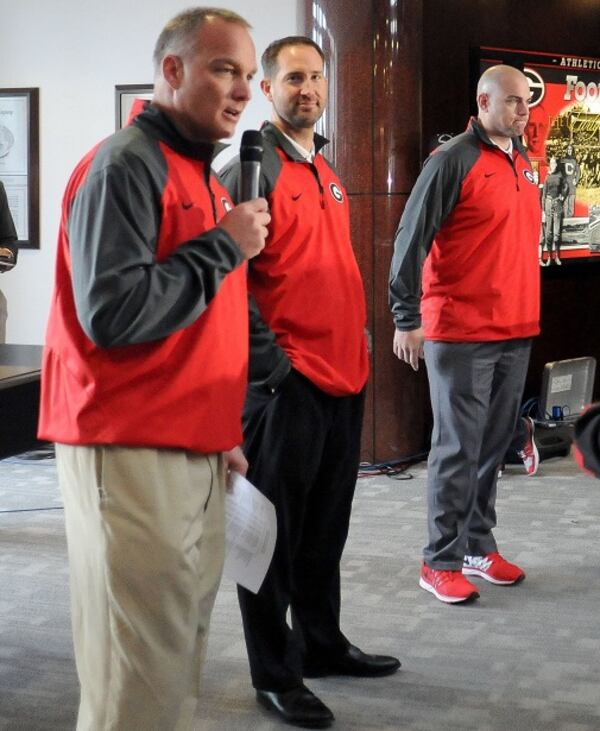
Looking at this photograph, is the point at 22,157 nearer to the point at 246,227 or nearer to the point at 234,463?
the point at 234,463

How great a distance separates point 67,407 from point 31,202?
200 inches

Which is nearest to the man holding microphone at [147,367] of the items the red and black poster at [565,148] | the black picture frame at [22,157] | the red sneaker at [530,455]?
the red sneaker at [530,455]

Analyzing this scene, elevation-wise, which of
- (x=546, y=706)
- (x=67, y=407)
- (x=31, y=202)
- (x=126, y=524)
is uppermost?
(x=31, y=202)

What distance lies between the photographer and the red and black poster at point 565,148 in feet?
20.9

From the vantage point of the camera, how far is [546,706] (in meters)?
2.89

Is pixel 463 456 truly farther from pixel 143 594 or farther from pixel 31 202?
pixel 31 202

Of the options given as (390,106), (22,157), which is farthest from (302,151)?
(22,157)

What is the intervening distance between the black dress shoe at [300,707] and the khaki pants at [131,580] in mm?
791

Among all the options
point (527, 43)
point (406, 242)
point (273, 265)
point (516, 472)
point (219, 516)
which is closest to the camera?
point (219, 516)

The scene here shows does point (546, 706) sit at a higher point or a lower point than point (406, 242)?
lower

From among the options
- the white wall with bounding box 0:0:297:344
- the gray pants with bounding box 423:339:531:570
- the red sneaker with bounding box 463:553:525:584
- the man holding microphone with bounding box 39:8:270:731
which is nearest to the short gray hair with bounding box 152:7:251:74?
the man holding microphone with bounding box 39:8:270:731

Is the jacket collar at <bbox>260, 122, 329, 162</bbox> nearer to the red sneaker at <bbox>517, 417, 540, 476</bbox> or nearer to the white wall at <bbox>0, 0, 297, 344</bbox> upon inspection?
the red sneaker at <bbox>517, 417, 540, 476</bbox>

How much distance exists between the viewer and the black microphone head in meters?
2.16

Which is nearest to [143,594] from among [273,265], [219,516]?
[219,516]
